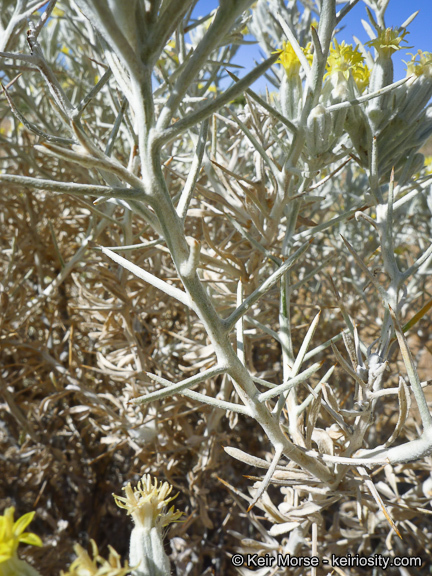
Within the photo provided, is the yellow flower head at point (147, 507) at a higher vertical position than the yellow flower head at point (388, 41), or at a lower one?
lower

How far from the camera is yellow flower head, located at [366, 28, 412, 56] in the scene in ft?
1.83

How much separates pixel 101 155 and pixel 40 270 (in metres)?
0.91

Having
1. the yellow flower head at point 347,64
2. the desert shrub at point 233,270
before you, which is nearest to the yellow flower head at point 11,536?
the desert shrub at point 233,270

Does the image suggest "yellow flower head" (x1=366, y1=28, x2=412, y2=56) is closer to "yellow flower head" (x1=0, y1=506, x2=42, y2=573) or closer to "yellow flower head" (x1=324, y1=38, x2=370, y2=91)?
"yellow flower head" (x1=324, y1=38, x2=370, y2=91)

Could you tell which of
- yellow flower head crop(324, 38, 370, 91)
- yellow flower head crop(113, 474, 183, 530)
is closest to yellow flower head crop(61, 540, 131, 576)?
yellow flower head crop(113, 474, 183, 530)

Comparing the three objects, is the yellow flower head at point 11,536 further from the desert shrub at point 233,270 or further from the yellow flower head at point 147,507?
the yellow flower head at point 147,507

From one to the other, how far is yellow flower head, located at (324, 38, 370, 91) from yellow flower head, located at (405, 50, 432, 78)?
2.2 inches

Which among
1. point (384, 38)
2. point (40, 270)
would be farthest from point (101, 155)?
point (40, 270)

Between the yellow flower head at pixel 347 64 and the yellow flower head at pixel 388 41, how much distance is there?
3 centimetres

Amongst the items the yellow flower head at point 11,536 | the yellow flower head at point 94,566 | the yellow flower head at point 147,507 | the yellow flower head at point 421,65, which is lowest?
the yellow flower head at point 147,507

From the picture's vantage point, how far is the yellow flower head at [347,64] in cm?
56

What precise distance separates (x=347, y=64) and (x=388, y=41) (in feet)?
0.19

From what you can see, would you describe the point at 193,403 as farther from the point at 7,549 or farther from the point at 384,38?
the point at 384,38

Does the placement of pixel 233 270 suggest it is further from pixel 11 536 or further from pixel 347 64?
pixel 11 536
